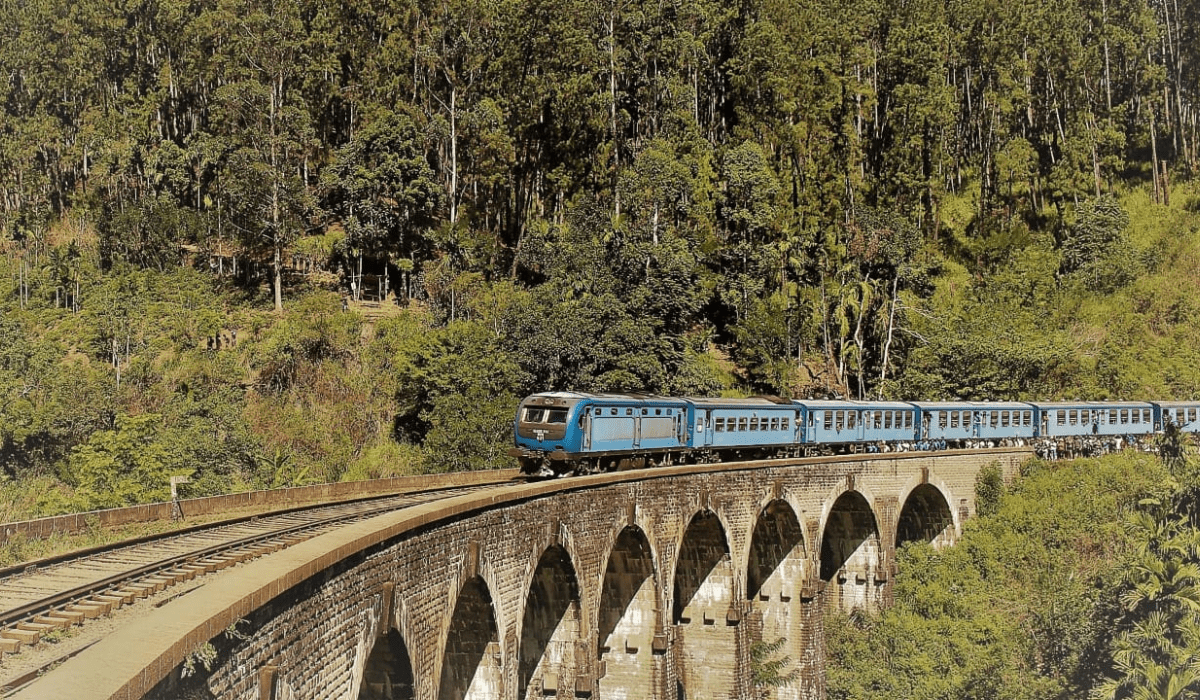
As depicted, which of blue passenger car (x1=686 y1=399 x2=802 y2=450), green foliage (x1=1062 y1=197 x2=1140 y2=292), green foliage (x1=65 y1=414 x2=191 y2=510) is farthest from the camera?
green foliage (x1=1062 y1=197 x2=1140 y2=292)

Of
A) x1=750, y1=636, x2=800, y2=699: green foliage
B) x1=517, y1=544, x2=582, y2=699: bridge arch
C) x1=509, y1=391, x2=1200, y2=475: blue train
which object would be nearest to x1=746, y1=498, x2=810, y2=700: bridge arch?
x1=750, y1=636, x2=800, y2=699: green foliage

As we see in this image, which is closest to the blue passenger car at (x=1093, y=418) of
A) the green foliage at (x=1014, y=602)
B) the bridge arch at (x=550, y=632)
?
the green foliage at (x=1014, y=602)

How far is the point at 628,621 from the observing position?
25984 millimetres

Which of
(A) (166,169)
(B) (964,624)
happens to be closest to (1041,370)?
(B) (964,624)

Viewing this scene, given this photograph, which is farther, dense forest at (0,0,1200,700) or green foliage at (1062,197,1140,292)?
green foliage at (1062,197,1140,292)

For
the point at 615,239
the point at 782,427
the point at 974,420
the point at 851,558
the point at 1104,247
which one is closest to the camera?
the point at 782,427

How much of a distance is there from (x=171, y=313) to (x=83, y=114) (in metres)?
17.4

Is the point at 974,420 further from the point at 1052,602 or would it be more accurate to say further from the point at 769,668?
the point at 769,668

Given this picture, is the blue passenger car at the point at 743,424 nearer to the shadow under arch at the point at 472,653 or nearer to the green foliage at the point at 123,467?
the shadow under arch at the point at 472,653

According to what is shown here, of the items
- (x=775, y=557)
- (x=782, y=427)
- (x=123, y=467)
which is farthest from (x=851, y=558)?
(x=123, y=467)

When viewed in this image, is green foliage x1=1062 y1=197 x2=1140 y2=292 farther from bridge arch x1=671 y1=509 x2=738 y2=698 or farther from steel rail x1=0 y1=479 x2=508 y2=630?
steel rail x1=0 y1=479 x2=508 y2=630

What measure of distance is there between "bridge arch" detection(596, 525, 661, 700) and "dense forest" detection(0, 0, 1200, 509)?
1080 centimetres

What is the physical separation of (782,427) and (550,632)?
14231 mm

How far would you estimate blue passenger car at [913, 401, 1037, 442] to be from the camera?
133 ft
